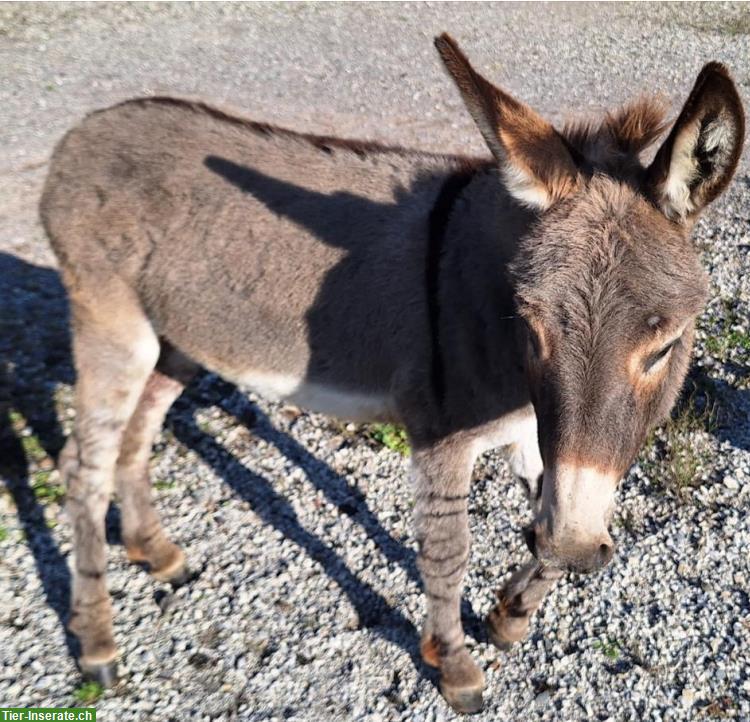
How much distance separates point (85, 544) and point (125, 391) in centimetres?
80

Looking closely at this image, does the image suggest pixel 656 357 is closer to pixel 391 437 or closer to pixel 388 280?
pixel 388 280

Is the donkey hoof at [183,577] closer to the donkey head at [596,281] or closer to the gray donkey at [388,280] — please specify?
the gray donkey at [388,280]

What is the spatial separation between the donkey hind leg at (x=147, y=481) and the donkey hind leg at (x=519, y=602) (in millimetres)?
1674

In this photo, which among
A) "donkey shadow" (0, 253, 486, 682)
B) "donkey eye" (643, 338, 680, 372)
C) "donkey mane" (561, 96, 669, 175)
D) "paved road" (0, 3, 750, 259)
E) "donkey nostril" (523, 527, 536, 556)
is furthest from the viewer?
"paved road" (0, 3, 750, 259)

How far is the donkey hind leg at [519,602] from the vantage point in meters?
3.38

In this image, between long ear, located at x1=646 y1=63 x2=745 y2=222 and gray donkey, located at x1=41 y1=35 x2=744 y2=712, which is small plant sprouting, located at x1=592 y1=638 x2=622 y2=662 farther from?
long ear, located at x1=646 y1=63 x2=745 y2=222

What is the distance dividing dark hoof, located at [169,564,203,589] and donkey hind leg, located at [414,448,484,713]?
132 cm

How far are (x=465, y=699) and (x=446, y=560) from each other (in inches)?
26.9

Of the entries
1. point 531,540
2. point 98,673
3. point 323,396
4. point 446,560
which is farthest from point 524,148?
point 98,673

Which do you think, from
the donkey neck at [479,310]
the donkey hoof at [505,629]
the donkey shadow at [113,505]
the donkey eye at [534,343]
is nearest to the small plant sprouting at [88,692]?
the donkey shadow at [113,505]

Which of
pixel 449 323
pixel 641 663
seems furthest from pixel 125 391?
pixel 641 663

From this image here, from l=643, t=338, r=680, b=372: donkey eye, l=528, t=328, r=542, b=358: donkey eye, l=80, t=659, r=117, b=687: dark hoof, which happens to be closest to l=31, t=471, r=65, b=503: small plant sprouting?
l=80, t=659, r=117, b=687: dark hoof

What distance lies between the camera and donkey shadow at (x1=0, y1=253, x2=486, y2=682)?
3732mm

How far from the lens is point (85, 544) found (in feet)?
11.5
